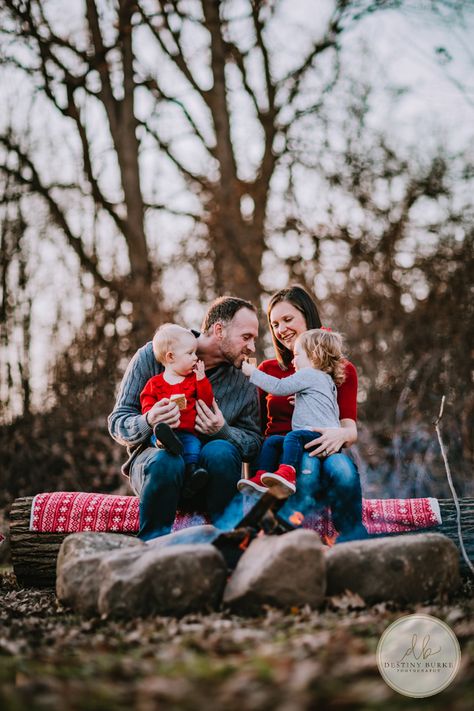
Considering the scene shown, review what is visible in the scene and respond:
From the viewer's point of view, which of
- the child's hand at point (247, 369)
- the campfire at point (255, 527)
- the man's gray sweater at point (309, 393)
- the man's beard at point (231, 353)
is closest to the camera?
the campfire at point (255, 527)

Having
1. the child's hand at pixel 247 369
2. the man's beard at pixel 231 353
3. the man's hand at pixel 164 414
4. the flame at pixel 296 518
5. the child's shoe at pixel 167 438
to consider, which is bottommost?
the flame at pixel 296 518

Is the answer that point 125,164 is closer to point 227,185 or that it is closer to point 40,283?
point 227,185

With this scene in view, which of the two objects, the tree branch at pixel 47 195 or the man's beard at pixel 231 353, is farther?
the tree branch at pixel 47 195

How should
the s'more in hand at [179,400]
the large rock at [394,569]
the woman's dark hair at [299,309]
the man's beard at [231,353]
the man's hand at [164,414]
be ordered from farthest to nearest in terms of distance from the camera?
the woman's dark hair at [299,309], the man's beard at [231,353], the s'more in hand at [179,400], the man's hand at [164,414], the large rock at [394,569]

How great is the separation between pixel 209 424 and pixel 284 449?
46cm

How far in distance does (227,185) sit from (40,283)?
317 centimetres

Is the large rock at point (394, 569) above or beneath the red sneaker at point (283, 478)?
beneath

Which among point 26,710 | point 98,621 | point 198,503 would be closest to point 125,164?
point 198,503

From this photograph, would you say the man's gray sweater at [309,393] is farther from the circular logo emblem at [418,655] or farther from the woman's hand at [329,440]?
the circular logo emblem at [418,655]

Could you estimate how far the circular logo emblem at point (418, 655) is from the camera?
7.33 ft

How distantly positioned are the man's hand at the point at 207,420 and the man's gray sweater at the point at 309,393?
1.02ft

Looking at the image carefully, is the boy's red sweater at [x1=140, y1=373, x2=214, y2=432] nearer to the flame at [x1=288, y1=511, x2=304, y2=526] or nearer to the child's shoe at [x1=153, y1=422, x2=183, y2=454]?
the child's shoe at [x1=153, y1=422, x2=183, y2=454]

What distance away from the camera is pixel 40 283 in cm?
934

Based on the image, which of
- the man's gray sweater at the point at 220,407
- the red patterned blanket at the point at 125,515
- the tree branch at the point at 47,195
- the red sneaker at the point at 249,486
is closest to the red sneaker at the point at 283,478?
the red sneaker at the point at 249,486
